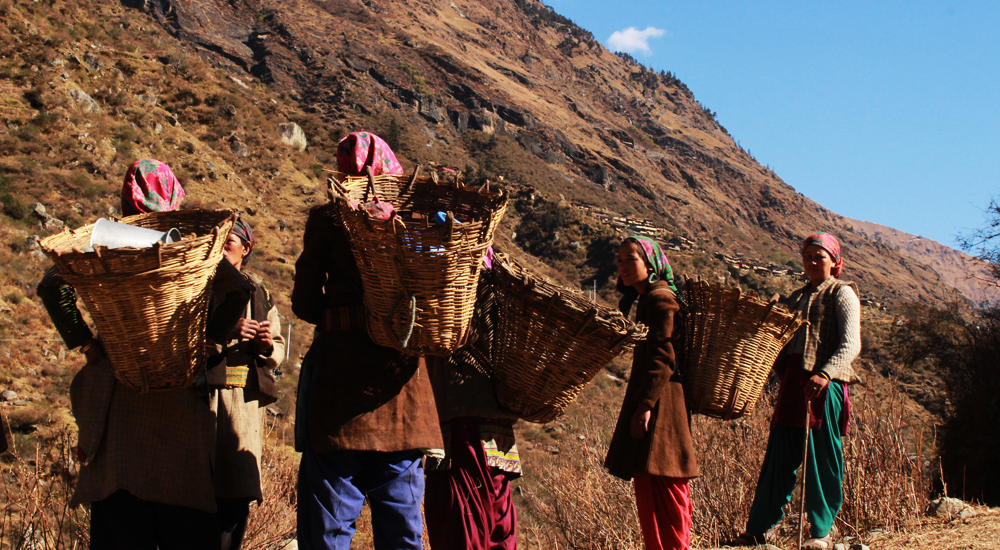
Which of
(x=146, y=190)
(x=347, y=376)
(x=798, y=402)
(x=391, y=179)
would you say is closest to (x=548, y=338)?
(x=347, y=376)

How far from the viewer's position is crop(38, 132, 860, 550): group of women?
7.14ft

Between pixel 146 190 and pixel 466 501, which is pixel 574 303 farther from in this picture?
pixel 146 190

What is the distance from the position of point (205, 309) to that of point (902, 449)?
4146 mm

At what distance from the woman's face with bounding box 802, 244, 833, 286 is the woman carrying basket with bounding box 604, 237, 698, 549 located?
1.05 metres

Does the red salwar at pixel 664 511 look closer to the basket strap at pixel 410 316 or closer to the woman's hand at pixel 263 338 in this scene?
the basket strap at pixel 410 316

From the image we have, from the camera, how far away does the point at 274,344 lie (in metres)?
2.62

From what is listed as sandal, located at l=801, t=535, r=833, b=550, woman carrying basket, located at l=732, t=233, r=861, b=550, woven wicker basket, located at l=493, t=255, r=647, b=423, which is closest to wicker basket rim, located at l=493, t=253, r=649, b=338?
woven wicker basket, located at l=493, t=255, r=647, b=423

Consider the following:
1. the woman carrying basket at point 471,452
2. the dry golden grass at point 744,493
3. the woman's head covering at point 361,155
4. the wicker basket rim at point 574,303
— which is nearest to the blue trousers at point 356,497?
the woman carrying basket at point 471,452

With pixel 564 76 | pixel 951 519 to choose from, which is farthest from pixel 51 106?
pixel 564 76

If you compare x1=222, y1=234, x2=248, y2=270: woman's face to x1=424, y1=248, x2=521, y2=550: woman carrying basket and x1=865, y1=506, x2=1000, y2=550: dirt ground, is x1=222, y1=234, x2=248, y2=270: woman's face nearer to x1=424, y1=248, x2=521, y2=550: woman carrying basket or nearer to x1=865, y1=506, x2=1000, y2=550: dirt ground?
x1=424, y1=248, x2=521, y2=550: woman carrying basket

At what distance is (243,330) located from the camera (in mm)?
2420

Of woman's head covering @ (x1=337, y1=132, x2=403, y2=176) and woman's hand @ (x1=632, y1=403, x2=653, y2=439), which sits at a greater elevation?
woman's head covering @ (x1=337, y1=132, x2=403, y2=176)

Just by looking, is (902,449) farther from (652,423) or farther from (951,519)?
(652,423)

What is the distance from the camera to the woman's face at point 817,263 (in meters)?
3.56
